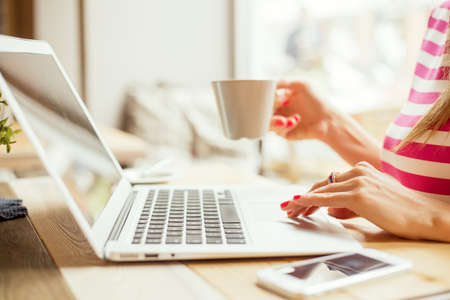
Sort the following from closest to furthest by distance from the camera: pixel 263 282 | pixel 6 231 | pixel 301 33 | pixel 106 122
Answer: pixel 263 282 < pixel 6 231 < pixel 106 122 < pixel 301 33

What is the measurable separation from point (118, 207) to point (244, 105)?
0.99 feet

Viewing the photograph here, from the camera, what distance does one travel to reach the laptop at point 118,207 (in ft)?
1.72

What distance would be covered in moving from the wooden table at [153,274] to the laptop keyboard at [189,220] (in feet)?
0.11

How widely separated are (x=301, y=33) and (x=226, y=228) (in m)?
3.58

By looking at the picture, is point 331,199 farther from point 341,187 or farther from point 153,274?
point 153,274

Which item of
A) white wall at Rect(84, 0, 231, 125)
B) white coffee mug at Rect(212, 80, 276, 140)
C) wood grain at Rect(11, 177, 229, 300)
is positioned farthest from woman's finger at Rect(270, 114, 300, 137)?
white wall at Rect(84, 0, 231, 125)

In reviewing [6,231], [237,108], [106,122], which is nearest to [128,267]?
[6,231]

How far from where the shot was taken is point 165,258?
53 cm

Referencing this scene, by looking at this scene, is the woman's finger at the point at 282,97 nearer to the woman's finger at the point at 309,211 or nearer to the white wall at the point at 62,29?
the woman's finger at the point at 309,211

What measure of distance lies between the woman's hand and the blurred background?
235cm

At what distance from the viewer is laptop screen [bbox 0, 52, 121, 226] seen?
1.74ft

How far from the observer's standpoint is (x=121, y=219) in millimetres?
640

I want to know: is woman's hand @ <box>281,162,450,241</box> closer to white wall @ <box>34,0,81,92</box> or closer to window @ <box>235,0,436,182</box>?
window @ <box>235,0,436,182</box>

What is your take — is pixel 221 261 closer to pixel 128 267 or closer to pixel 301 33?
pixel 128 267
